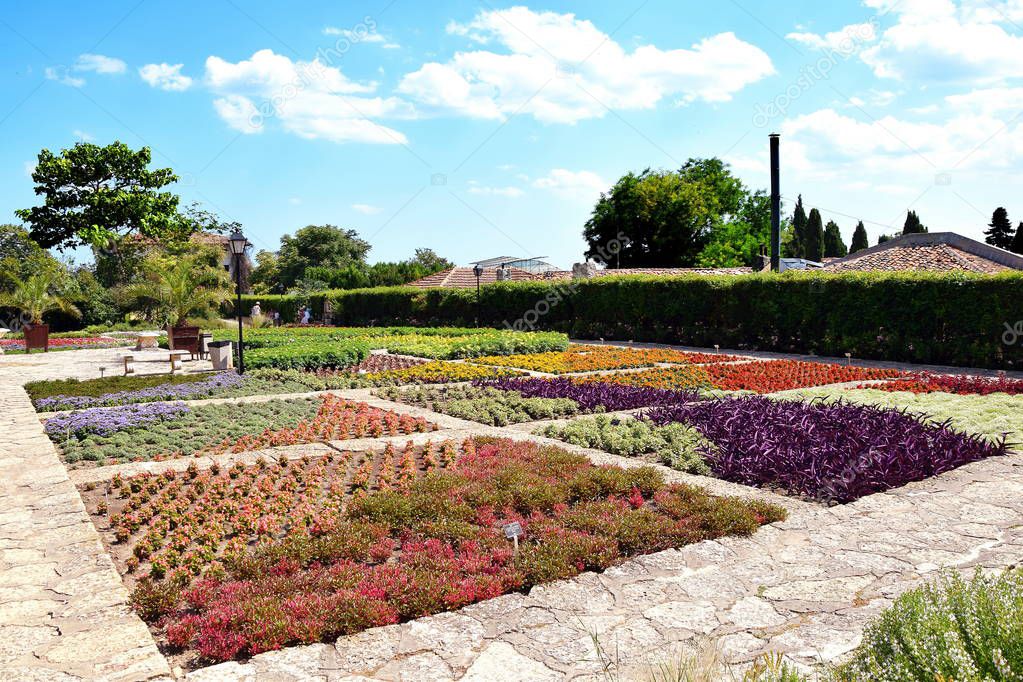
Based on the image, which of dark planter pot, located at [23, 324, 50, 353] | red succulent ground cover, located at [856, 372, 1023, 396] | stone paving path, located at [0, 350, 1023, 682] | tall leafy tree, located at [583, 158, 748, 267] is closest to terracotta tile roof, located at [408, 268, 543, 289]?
tall leafy tree, located at [583, 158, 748, 267]

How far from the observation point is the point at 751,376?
12680 mm

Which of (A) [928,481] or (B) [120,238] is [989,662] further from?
(B) [120,238]

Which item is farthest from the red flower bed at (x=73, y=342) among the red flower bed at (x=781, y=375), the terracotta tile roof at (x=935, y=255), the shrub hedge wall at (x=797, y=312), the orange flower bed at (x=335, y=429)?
the terracotta tile roof at (x=935, y=255)

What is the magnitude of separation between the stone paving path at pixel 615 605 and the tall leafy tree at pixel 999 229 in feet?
171

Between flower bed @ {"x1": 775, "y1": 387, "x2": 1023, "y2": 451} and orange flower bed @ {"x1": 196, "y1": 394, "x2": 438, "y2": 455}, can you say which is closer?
flower bed @ {"x1": 775, "y1": 387, "x2": 1023, "y2": 451}

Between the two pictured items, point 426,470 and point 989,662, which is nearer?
point 989,662

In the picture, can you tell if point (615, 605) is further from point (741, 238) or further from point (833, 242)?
point (833, 242)

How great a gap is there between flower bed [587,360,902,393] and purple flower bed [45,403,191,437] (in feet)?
21.6

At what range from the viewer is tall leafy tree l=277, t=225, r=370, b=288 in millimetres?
66312

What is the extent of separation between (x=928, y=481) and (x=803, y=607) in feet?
9.61

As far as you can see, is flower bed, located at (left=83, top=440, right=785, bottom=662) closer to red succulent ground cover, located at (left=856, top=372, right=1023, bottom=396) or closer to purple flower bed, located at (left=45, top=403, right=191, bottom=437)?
purple flower bed, located at (left=45, top=403, right=191, bottom=437)

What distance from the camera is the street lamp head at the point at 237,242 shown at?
14422 mm

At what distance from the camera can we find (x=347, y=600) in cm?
362

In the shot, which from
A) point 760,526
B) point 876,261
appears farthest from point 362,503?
point 876,261
